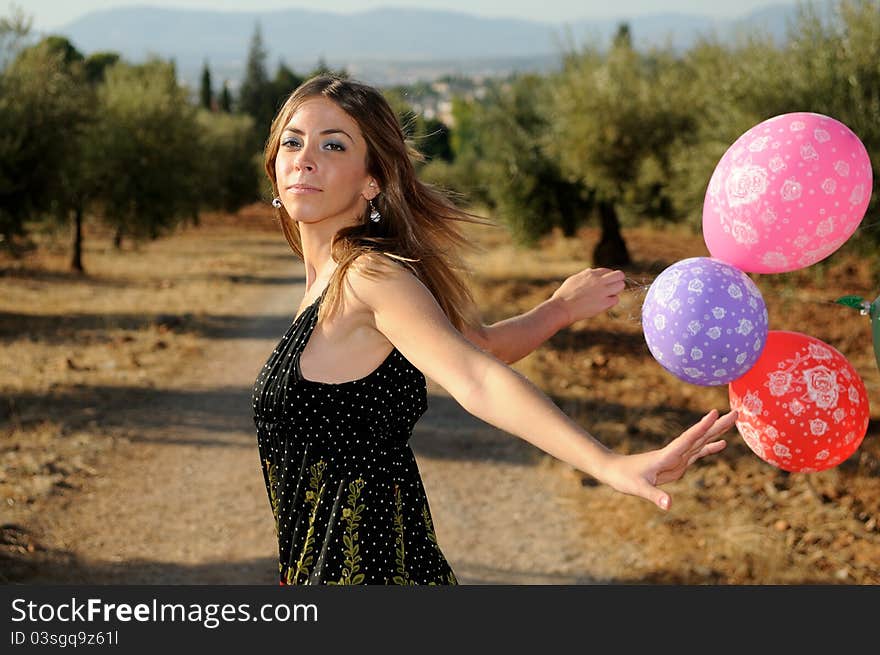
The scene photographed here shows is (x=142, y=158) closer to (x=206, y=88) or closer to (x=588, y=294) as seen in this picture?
(x=588, y=294)

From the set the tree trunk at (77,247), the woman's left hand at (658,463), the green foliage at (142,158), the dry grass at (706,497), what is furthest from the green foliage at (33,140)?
the woman's left hand at (658,463)

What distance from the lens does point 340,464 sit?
2.63 m

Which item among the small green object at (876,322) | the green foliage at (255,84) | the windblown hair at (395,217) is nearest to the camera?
the windblown hair at (395,217)

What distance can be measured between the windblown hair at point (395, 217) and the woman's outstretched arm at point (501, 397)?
13cm

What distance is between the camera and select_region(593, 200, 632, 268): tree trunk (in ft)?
72.7

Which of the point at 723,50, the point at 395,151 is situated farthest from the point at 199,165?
the point at 395,151

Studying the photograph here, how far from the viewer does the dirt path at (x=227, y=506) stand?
6.98 meters

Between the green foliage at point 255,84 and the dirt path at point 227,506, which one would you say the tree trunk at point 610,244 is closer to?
the dirt path at point 227,506

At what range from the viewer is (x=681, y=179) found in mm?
16000

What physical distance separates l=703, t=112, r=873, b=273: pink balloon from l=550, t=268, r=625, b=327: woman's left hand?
15.5 inches

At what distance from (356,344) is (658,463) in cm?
92

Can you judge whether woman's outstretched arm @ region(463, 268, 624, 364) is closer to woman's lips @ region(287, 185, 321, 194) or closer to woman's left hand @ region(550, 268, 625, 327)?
woman's left hand @ region(550, 268, 625, 327)

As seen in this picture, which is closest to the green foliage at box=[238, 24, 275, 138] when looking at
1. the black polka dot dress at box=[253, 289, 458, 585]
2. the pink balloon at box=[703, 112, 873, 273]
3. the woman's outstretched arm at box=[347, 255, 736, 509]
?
the pink balloon at box=[703, 112, 873, 273]

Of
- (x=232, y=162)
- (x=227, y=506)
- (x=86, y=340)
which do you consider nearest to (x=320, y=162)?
(x=227, y=506)
